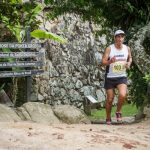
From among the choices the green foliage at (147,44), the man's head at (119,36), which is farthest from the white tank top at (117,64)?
the green foliage at (147,44)

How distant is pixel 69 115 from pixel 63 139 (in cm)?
306

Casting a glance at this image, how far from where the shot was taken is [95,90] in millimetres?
15539

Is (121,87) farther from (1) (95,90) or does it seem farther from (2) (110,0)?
(1) (95,90)

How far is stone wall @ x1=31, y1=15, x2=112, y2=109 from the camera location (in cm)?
1438

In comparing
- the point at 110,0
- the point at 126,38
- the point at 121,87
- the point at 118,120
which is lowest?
the point at 118,120

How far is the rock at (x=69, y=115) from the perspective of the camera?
9281 mm

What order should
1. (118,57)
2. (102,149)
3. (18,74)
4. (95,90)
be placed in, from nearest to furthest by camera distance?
1. (102,149)
2. (118,57)
3. (18,74)
4. (95,90)

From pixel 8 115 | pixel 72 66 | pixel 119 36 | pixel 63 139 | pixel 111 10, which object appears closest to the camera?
pixel 63 139

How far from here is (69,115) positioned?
931cm

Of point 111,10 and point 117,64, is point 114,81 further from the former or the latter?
point 111,10

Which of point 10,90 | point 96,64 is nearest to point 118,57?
point 10,90

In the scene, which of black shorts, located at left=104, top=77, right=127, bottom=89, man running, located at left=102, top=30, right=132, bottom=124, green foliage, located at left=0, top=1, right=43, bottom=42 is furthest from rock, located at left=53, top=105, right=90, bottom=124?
green foliage, located at left=0, top=1, right=43, bottom=42

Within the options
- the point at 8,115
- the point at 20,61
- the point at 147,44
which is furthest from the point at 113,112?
the point at 8,115

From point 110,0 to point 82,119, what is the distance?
7.99 feet
